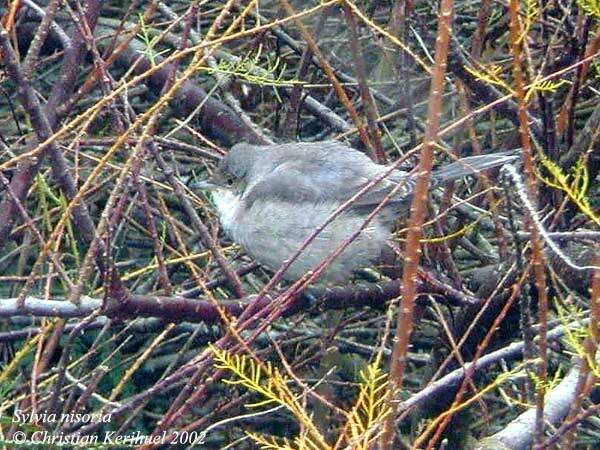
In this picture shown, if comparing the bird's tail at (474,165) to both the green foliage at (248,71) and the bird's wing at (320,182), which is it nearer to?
the bird's wing at (320,182)

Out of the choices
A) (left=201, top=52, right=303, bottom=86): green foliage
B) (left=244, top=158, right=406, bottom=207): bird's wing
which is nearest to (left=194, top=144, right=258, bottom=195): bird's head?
(left=244, top=158, right=406, bottom=207): bird's wing

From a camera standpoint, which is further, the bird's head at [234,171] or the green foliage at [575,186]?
the bird's head at [234,171]

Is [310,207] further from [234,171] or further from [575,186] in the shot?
[575,186]

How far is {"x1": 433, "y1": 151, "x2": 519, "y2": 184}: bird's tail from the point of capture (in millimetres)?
3732

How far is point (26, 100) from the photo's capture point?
2.65 metres

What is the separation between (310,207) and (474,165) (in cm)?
97

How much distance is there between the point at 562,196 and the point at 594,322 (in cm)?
198

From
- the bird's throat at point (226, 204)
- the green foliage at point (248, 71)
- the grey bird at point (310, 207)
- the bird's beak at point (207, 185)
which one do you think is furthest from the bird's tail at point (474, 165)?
the bird's beak at point (207, 185)

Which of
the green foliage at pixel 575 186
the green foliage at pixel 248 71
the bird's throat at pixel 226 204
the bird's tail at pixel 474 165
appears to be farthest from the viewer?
the bird's throat at pixel 226 204

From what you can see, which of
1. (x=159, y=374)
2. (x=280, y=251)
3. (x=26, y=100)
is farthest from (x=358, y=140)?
(x=26, y=100)

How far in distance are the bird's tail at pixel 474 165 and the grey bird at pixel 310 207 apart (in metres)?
0.32

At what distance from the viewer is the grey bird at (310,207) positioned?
175 inches

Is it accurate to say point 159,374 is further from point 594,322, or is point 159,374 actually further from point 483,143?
point 594,322

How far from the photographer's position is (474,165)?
12.3ft
